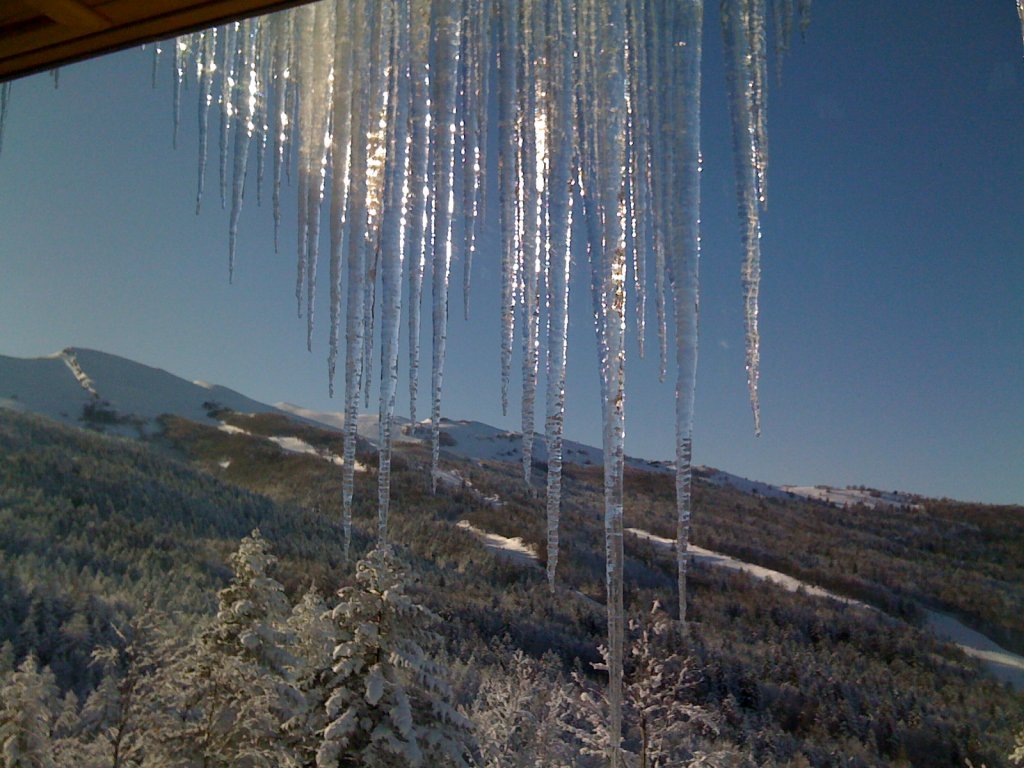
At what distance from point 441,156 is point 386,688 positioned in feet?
15.2

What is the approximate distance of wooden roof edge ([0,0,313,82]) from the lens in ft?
4.32

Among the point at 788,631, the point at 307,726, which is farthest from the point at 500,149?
the point at 788,631

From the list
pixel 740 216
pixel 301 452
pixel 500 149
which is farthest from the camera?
pixel 301 452

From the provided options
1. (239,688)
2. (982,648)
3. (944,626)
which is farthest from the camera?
(944,626)

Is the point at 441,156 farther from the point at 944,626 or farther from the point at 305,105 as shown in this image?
the point at 944,626

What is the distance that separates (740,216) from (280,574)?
1333 centimetres

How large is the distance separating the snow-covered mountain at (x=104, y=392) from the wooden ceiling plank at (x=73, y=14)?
119ft

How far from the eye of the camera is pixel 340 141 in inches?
93.4

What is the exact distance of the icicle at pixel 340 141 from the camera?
2271 millimetres

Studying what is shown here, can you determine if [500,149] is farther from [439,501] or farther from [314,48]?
[439,501]

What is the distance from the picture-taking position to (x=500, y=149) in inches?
94.4

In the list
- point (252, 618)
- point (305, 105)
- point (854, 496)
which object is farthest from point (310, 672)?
point (854, 496)

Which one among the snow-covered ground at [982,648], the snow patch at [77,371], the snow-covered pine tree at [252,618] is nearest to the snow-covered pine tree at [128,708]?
the snow-covered pine tree at [252,618]

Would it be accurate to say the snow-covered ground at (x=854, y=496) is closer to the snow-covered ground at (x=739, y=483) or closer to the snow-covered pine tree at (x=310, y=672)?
the snow-covered ground at (x=739, y=483)
